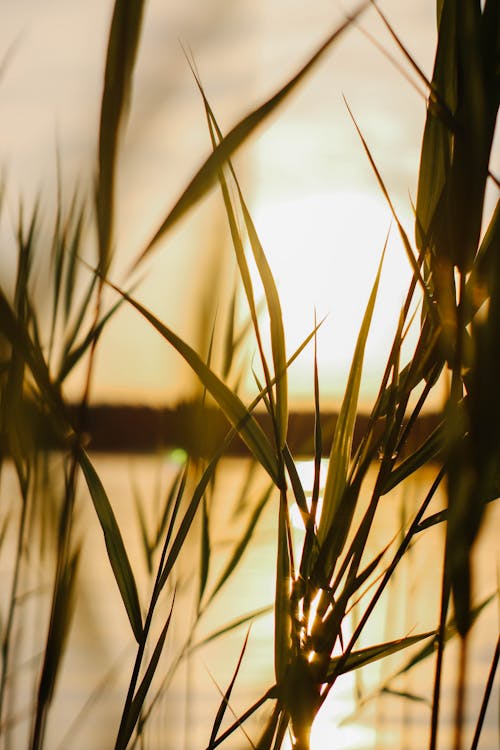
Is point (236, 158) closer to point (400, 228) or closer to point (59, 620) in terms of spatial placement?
point (400, 228)

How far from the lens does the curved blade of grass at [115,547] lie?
1.22 feet

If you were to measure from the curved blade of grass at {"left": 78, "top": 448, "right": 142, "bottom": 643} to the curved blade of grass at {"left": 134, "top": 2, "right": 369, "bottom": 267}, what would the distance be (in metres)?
0.11

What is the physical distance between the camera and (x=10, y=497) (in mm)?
461

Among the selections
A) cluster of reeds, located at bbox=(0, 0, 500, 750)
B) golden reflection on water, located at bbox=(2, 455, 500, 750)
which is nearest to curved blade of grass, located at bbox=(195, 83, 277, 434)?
cluster of reeds, located at bbox=(0, 0, 500, 750)

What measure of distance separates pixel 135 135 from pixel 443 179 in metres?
0.20

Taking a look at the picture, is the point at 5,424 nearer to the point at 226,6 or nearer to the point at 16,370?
the point at 16,370

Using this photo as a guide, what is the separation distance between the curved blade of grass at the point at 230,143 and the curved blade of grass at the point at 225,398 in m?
0.03

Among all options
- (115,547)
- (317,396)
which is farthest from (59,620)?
(317,396)

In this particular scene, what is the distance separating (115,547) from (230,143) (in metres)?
0.20

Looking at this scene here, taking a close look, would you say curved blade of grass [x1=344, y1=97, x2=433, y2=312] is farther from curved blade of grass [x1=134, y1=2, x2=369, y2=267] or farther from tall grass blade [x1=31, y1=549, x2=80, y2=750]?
tall grass blade [x1=31, y1=549, x2=80, y2=750]

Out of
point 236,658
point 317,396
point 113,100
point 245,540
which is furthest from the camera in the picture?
point 236,658

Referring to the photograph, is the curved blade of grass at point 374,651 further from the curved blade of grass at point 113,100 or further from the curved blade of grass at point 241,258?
the curved blade of grass at point 113,100

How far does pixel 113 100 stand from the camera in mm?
281

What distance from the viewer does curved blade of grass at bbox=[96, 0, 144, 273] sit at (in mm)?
275
